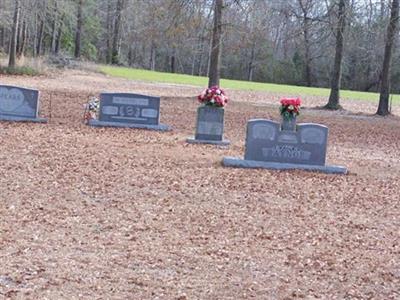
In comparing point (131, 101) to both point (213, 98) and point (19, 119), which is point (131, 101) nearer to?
point (19, 119)

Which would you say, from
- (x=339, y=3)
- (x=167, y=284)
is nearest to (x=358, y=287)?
(x=167, y=284)

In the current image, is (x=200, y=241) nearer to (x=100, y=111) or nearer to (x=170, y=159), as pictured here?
(x=170, y=159)

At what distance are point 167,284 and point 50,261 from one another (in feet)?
3.36

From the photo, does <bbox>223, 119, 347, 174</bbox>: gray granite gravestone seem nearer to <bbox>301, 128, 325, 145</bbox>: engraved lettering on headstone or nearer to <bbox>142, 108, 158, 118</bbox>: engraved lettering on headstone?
<bbox>301, 128, 325, 145</bbox>: engraved lettering on headstone

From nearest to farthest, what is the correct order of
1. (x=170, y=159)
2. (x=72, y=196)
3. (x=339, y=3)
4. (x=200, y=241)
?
(x=200, y=241)
(x=72, y=196)
(x=170, y=159)
(x=339, y=3)

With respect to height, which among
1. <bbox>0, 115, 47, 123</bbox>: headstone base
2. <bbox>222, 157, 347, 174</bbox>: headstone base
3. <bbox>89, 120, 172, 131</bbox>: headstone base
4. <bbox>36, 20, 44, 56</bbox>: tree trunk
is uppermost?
<bbox>36, 20, 44, 56</bbox>: tree trunk

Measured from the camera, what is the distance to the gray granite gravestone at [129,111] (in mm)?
15391

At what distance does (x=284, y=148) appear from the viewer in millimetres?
10977

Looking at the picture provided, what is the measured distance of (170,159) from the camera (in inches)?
438

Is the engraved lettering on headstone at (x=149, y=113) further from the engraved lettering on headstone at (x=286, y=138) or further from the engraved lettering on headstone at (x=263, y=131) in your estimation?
the engraved lettering on headstone at (x=286, y=138)

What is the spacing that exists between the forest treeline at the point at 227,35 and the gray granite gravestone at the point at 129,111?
9381 mm

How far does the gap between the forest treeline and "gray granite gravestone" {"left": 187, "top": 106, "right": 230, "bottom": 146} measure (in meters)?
11.4

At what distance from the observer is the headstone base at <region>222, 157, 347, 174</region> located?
10.8m

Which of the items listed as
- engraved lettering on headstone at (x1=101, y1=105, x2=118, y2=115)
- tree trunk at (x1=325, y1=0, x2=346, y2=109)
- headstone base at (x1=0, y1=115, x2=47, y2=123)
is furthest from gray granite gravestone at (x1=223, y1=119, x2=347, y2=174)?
tree trunk at (x1=325, y1=0, x2=346, y2=109)
